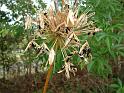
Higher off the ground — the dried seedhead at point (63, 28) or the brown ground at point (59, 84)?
the dried seedhead at point (63, 28)

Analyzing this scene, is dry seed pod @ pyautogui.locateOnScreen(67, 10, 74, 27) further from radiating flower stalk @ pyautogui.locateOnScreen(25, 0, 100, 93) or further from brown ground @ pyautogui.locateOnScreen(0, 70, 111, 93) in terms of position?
brown ground @ pyautogui.locateOnScreen(0, 70, 111, 93)

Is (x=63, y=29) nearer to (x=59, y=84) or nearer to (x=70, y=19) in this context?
(x=70, y=19)

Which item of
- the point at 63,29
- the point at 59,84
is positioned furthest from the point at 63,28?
the point at 59,84

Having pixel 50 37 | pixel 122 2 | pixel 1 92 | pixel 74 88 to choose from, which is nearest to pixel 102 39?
pixel 122 2

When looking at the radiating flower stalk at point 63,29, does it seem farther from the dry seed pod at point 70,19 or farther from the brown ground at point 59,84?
the brown ground at point 59,84

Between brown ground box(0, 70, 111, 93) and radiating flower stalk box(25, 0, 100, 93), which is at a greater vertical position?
radiating flower stalk box(25, 0, 100, 93)

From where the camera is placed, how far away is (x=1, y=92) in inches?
188

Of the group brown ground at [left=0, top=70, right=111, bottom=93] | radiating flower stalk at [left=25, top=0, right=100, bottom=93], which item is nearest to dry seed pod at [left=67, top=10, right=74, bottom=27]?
radiating flower stalk at [left=25, top=0, right=100, bottom=93]

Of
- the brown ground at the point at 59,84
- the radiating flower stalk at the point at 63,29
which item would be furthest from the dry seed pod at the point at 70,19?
the brown ground at the point at 59,84

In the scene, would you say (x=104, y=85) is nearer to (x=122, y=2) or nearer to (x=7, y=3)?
(x=122, y=2)

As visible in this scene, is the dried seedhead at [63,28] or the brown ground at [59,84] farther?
the brown ground at [59,84]

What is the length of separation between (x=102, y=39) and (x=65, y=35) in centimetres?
94

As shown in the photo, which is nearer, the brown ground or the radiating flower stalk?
the radiating flower stalk

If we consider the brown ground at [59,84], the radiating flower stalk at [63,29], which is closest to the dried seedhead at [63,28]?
the radiating flower stalk at [63,29]
